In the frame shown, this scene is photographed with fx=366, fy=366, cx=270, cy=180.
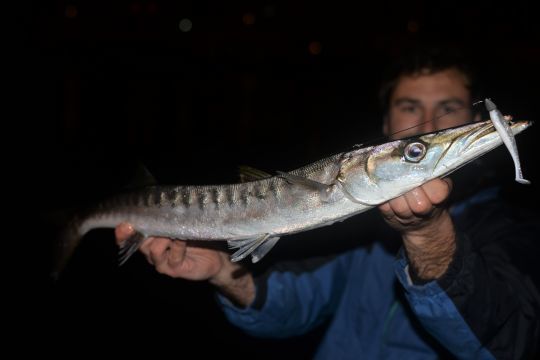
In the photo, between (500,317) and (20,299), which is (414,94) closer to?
(500,317)

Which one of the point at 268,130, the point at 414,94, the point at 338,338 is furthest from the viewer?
the point at 268,130

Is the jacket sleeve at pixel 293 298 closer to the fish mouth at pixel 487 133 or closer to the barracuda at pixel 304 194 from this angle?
the barracuda at pixel 304 194

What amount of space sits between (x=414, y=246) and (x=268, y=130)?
9.53 meters

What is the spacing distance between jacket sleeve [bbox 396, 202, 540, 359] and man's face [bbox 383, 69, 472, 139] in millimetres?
1470

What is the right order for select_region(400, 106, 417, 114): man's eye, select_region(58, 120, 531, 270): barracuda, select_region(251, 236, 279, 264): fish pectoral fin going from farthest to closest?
1. select_region(400, 106, 417, 114): man's eye
2. select_region(251, 236, 279, 264): fish pectoral fin
3. select_region(58, 120, 531, 270): barracuda

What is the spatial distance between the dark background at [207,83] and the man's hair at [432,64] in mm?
5576

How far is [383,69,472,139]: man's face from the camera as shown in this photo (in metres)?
3.18

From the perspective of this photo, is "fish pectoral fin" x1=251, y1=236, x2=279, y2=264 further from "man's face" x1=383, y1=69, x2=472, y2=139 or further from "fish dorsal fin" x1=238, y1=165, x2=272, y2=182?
"man's face" x1=383, y1=69, x2=472, y2=139

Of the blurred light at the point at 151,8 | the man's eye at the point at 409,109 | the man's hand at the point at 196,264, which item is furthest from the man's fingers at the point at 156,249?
the blurred light at the point at 151,8

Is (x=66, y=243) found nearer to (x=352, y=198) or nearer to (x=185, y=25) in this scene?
(x=352, y=198)

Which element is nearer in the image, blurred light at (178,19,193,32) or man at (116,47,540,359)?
man at (116,47,540,359)

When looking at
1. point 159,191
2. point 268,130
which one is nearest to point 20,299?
point 159,191

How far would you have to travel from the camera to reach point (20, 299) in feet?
23.4

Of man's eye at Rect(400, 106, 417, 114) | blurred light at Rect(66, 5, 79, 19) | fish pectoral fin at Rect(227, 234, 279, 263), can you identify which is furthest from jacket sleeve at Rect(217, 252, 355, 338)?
blurred light at Rect(66, 5, 79, 19)
